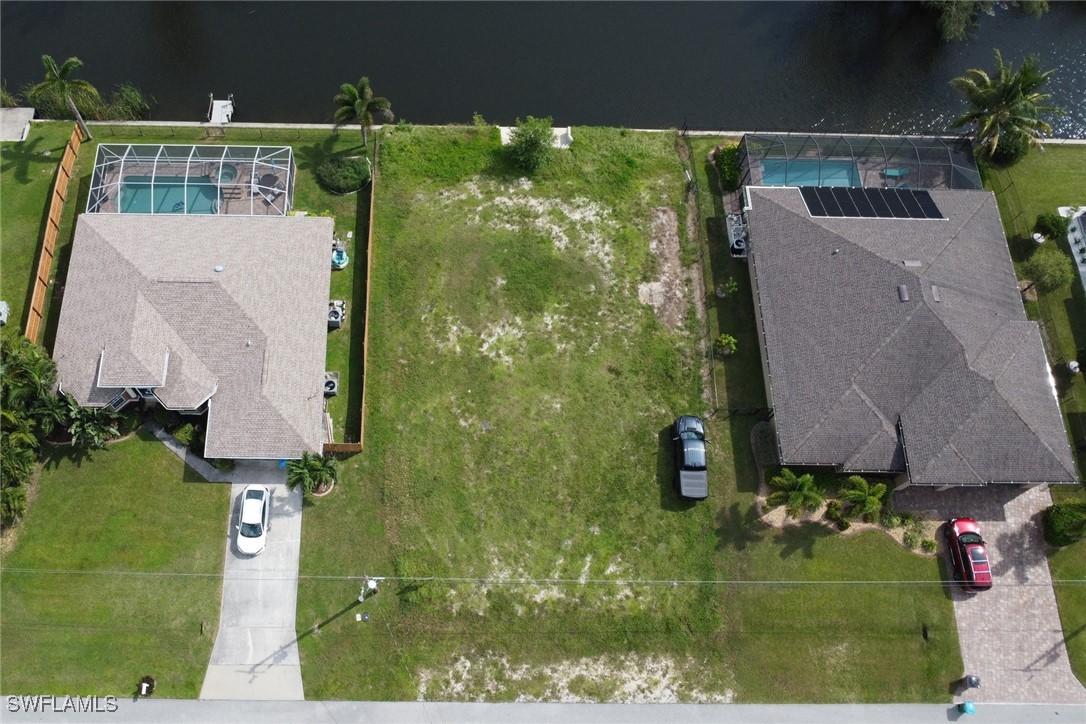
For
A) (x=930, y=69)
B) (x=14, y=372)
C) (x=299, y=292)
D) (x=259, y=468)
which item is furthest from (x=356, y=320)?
(x=930, y=69)

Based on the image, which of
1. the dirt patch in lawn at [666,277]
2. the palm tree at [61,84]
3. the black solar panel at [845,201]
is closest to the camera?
the palm tree at [61,84]

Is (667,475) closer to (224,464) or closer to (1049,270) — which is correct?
(224,464)

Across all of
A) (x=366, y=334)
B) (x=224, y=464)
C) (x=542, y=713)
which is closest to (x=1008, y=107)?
(x=366, y=334)

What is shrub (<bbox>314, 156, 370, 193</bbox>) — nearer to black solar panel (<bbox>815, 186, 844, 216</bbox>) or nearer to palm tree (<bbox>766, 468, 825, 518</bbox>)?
black solar panel (<bbox>815, 186, 844, 216</bbox>)

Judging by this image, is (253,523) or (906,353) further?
(906,353)

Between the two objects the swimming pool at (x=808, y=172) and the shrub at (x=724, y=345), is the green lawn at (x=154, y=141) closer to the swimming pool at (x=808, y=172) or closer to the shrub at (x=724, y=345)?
the shrub at (x=724, y=345)

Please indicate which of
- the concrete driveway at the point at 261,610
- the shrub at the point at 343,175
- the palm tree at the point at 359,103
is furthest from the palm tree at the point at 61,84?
the concrete driveway at the point at 261,610

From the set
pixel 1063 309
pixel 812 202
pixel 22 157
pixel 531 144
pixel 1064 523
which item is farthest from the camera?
pixel 531 144

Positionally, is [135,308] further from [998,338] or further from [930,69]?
[930,69]
